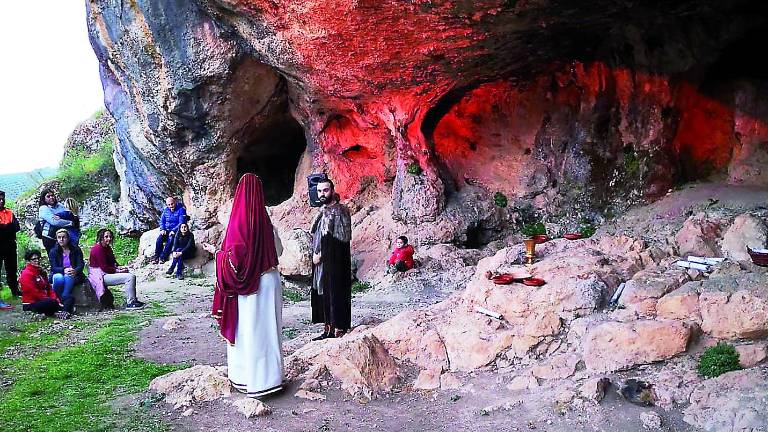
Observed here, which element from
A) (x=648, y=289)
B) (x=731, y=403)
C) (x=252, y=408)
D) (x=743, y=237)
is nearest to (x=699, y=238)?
(x=743, y=237)

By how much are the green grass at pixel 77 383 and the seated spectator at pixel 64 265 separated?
3.17 feet

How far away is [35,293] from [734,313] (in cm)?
899

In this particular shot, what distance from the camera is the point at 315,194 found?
7.28 m

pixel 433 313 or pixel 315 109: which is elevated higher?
pixel 315 109

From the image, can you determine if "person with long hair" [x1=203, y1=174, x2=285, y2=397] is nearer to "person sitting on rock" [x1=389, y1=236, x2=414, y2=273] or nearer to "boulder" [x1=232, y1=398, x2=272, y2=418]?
"boulder" [x1=232, y1=398, x2=272, y2=418]

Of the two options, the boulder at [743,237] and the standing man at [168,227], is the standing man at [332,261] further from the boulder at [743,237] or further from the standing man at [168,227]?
the standing man at [168,227]

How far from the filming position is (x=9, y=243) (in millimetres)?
10578

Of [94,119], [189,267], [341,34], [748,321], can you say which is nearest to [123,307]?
[189,267]

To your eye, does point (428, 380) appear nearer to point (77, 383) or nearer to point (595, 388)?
point (595, 388)

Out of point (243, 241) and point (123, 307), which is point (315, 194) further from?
point (123, 307)

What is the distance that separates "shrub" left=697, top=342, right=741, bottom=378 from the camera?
470cm

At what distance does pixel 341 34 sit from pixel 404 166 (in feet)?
11.7

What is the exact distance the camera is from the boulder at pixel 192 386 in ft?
18.6

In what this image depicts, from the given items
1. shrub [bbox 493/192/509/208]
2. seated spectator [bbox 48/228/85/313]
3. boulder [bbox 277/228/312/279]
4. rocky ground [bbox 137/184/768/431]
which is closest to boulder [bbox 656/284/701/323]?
rocky ground [bbox 137/184/768/431]
